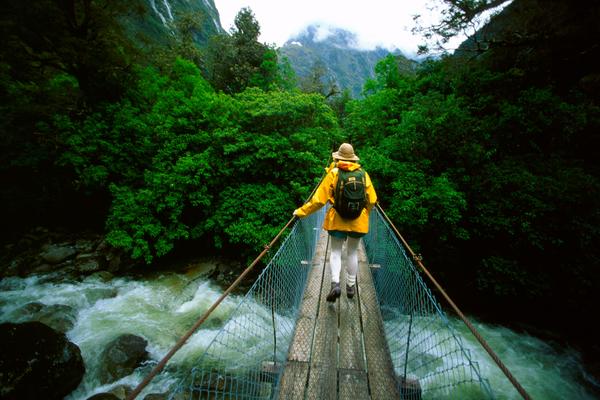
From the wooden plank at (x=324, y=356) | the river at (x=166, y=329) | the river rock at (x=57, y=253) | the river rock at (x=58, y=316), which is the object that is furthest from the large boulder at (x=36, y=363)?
the wooden plank at (x=324, y=356)

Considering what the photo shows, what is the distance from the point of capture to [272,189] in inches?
223

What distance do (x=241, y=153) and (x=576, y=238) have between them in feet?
20.7

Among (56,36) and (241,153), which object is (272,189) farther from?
(56,36)

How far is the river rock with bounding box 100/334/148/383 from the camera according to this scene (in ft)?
10.6

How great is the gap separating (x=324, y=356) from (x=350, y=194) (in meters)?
1.02

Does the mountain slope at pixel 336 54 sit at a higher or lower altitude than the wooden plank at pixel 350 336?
higher

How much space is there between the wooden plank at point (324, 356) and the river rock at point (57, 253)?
247 inches

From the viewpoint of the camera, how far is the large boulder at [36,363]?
264 centimetres

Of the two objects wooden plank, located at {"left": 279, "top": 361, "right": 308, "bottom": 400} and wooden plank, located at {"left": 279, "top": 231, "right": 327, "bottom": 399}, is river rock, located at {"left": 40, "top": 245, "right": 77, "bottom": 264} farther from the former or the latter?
wooden plank, located at {"left": 279, "top": 361, "right": 308, "bottom": 400}

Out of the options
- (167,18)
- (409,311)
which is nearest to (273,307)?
(409,311)

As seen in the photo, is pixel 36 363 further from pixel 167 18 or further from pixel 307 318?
pixel 167 18

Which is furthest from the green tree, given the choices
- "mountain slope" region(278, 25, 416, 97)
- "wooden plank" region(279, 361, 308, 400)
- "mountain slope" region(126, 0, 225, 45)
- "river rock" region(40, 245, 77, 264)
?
"mountain slope" region(278, 25, 416, 97)

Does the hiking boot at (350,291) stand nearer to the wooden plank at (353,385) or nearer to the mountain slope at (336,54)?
the wooden plank at (353,385)

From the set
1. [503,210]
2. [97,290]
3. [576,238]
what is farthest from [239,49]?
[576,238]
